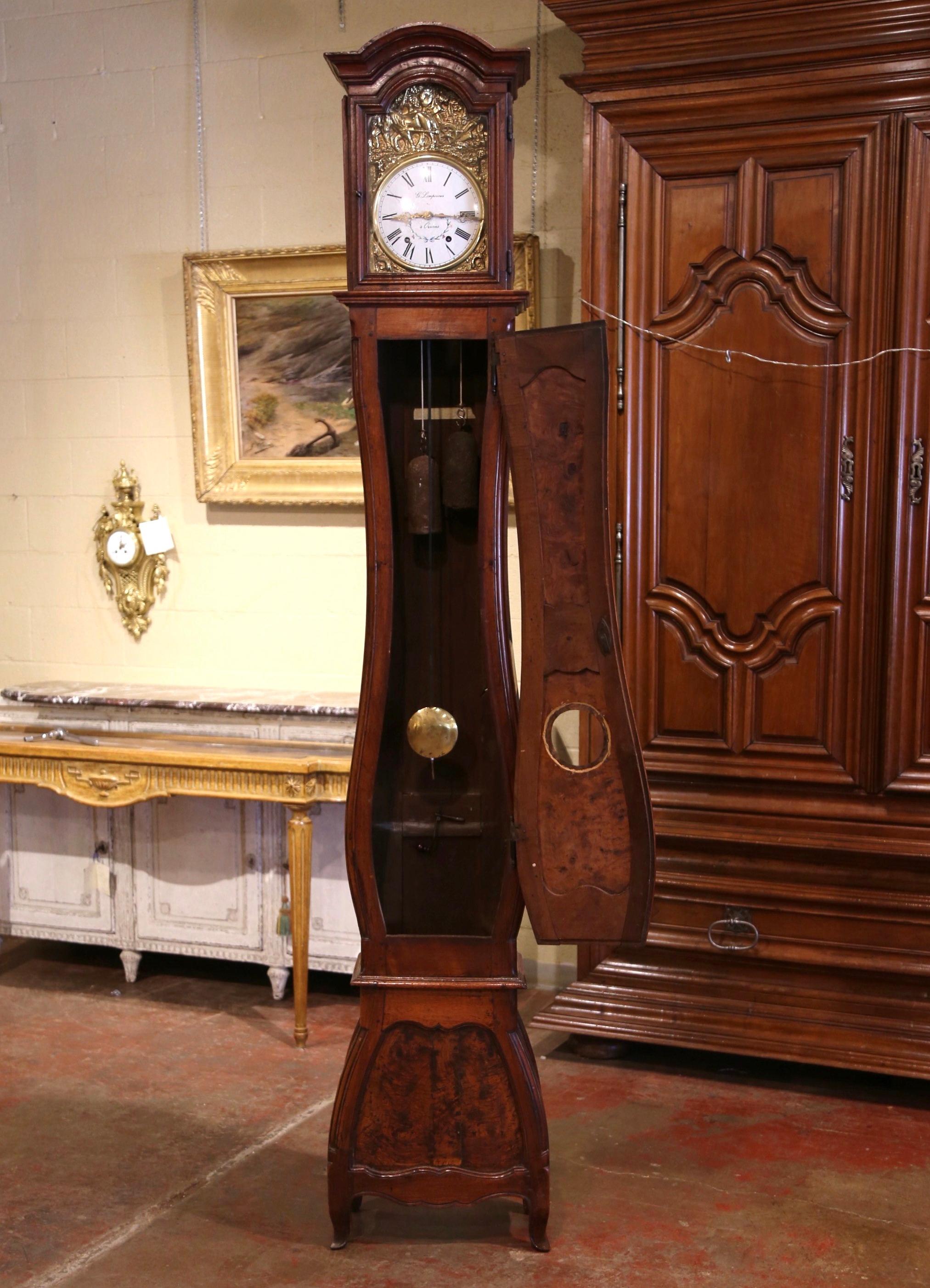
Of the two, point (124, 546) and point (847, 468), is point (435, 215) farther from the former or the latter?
point (124, 546)

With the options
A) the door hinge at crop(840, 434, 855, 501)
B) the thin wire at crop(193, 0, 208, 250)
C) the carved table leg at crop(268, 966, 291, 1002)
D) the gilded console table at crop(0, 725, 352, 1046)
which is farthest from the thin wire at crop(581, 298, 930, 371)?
the carved table leg at crop(268, 966, 291, 1002)

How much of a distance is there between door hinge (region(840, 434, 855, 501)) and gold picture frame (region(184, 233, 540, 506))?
59.9 inches

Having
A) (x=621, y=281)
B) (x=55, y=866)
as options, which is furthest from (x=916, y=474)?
(x=55, y=866)

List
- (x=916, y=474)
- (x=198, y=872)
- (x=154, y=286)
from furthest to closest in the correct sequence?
1. (x=154, y=286)
2. (x=198, y=872)
3. (x=916, y=474)

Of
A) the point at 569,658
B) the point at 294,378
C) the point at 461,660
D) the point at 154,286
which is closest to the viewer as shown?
the point at 569,658

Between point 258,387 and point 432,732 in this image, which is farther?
point 258,387

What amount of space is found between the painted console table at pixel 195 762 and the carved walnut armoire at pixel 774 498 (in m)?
0.88

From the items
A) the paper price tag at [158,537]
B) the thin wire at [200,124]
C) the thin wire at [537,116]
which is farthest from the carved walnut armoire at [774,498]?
the paper price tag at [158,537]

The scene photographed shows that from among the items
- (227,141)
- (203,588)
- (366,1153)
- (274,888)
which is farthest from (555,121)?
(366,1153)

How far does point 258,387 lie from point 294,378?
0.13 meters

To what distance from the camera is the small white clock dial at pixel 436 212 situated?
242cm

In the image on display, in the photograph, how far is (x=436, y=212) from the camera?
2.43 metres

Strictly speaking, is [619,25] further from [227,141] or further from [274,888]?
[274,888]

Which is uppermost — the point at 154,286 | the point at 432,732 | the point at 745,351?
the point at 154,286
